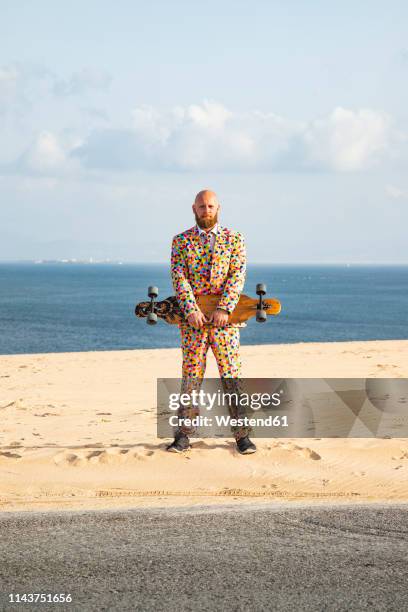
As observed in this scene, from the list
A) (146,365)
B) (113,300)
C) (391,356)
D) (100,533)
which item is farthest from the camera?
(113,300)

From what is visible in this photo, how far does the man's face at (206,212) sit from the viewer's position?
6730 millimetres

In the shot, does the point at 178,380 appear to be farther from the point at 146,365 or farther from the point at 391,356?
the point at 391,356

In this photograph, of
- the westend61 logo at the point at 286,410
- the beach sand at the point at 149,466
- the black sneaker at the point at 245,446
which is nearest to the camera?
the beach sand at the point at 149,466

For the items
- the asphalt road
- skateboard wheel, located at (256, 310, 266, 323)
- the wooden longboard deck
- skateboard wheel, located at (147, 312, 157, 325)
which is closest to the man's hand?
the wooden longboard deck

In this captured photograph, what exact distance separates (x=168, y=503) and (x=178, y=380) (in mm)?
8074

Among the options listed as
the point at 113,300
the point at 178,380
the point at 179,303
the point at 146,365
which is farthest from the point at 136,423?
the point at 113,300

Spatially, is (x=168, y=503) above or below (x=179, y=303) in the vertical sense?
below

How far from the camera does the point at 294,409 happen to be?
996 cm

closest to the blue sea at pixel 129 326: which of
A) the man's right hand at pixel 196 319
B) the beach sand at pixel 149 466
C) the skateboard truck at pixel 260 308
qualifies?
the beach sand at pixel 149 466

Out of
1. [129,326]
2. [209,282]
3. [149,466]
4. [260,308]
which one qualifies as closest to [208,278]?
[209,282]

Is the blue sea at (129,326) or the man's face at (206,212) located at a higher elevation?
the man's face at (206,212)

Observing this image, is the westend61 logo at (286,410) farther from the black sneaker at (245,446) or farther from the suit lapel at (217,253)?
the suit lapel at (217,253)

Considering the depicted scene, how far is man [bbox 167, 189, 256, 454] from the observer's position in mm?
6758

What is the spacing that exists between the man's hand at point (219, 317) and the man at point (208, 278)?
5cm
